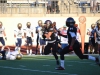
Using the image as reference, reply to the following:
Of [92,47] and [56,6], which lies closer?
[92,47]

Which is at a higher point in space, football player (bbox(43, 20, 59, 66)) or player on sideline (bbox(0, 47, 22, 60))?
football player (bbox(43, 20, 59, 66))

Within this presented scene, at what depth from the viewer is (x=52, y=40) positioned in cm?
1448

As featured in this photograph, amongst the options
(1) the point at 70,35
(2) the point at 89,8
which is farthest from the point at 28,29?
(1) the point at 70,35

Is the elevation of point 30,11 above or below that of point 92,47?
above

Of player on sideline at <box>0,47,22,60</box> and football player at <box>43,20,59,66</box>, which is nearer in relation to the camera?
football player at <box>43,20,59,66</box>

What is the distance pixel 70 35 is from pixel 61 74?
1.71 meters

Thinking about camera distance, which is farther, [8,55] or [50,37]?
[8,55]

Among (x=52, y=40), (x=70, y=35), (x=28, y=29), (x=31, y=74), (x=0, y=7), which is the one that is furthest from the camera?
(x=0, y=7)

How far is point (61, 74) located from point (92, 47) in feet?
39.7

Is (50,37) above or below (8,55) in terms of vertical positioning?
above

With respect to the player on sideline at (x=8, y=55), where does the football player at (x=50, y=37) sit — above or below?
above

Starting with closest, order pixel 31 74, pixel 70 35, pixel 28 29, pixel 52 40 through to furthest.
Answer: pixel 31 74 < pixel 70 35 < pixel 52 40 < pixel 28 29

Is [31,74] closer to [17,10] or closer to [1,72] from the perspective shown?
[1,72]

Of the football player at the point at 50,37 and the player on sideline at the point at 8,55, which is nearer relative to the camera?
the football player at the point at 50,37
